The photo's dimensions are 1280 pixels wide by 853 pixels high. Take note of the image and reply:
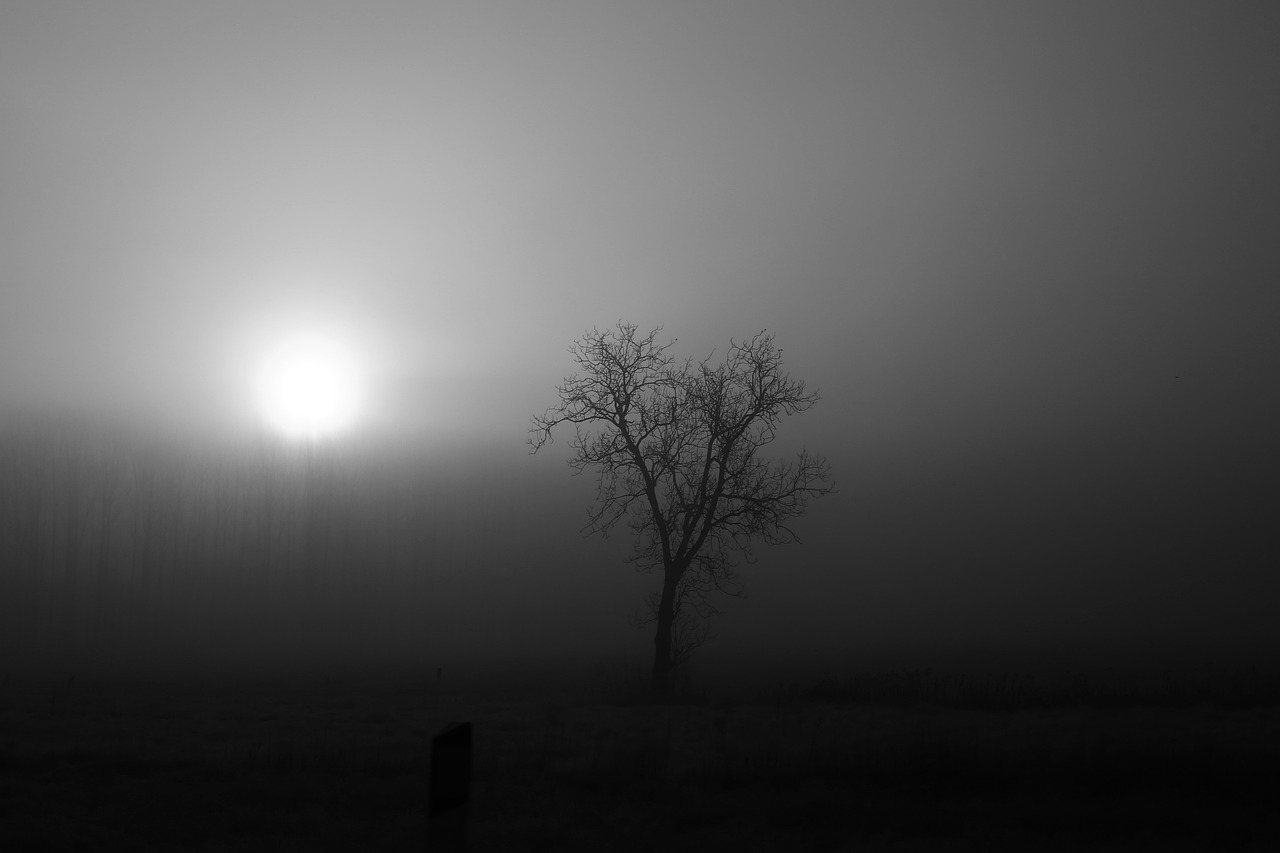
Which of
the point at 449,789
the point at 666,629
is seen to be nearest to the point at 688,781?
the point at 449,789

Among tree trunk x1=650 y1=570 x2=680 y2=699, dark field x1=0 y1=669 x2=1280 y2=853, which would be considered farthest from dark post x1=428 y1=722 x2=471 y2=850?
tree trunk x1=650 y1=570 x2=680 y2=699

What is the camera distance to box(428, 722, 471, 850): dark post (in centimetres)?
549

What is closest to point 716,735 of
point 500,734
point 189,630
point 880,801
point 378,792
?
point 500,734

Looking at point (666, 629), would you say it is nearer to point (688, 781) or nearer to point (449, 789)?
point (688, 781)

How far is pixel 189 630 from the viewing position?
9194 centimetres

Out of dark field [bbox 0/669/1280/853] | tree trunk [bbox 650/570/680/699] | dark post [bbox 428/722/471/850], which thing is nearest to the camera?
dark post [bbox 428/722/471/850]

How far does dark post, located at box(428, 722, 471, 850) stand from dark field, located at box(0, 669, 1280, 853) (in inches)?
122

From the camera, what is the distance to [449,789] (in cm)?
558

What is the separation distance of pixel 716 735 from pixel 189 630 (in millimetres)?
93866

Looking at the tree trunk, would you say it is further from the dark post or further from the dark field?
the dark post

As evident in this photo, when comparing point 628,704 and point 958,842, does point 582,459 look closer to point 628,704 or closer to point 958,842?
point 628,704

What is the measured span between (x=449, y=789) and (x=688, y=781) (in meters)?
5.66

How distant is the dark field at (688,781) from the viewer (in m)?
8.53

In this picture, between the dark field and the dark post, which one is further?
the dark field
